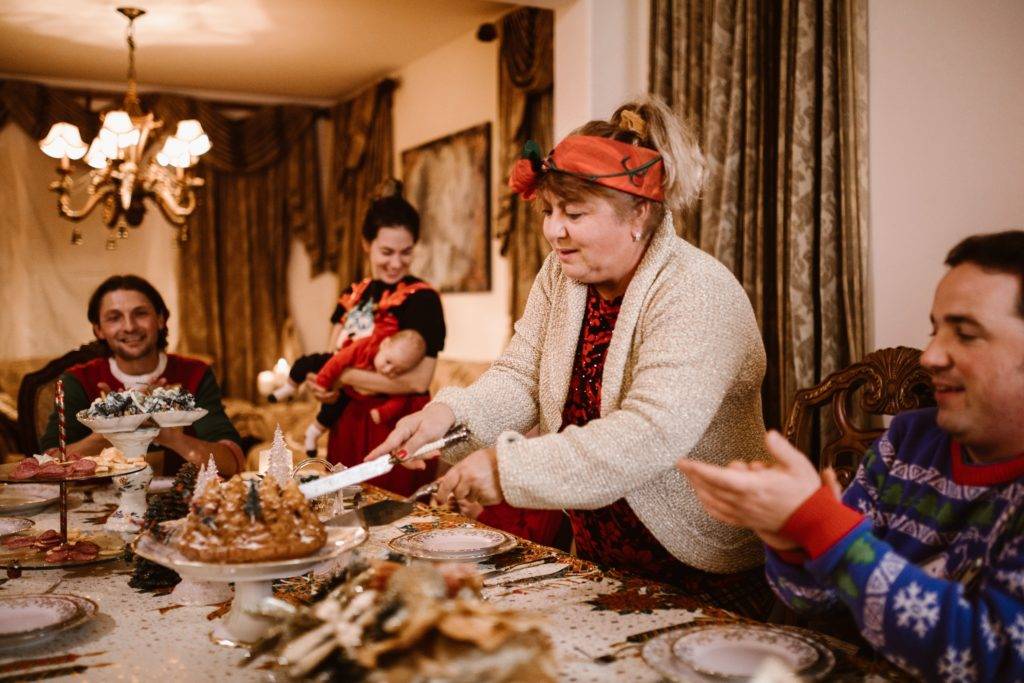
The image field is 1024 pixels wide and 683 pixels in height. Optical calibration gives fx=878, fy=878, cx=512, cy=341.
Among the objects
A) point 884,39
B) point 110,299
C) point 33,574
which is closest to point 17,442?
point 110,299

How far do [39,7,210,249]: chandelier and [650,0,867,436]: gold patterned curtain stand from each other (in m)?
2.89

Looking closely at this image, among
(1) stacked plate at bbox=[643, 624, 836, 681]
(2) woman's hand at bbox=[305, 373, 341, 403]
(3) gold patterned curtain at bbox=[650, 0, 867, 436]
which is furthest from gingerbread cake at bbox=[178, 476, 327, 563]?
(2) woman's hand at bbox=[305, 373, 341, 403]

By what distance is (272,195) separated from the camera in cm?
768

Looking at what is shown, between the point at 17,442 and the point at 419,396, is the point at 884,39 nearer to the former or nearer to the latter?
the point at 419,396

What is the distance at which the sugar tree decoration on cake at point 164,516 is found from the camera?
1.53 meters

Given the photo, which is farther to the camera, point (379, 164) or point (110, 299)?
point (379, 164)

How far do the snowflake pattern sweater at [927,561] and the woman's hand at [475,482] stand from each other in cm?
48

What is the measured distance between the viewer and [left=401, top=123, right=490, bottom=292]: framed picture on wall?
18.6ft

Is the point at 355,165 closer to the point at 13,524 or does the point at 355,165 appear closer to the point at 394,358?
the point at 394,358

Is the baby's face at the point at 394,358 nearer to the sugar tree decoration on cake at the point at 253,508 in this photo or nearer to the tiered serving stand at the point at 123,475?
the tiered serving stand at the point at 123,475

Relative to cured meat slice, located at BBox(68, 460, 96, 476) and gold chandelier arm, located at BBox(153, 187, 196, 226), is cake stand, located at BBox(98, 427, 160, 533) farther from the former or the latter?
gold chandelier arm, located at BBox(153, 187, 196, 226)

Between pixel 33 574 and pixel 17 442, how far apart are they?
147 inches

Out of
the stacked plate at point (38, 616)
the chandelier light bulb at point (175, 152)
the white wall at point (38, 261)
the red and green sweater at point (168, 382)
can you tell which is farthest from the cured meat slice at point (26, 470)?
the white wall at point (38, 261)

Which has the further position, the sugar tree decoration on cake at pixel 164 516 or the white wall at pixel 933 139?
the white wall at pixel 933 139
